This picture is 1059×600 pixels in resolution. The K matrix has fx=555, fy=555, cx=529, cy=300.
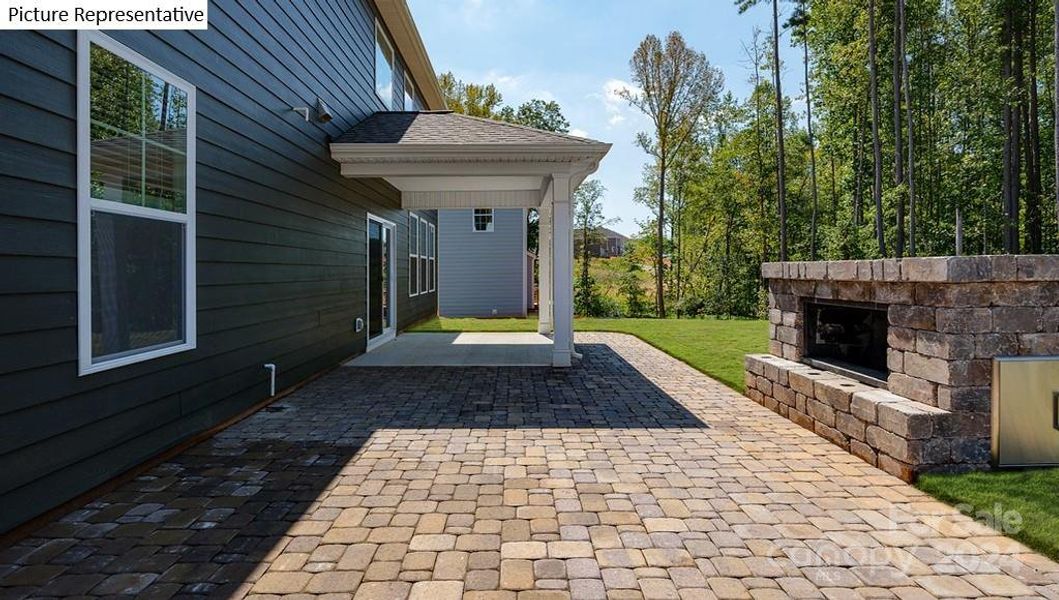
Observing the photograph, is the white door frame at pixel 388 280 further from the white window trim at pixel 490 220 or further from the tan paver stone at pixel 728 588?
the white window trim at pixel 490 220

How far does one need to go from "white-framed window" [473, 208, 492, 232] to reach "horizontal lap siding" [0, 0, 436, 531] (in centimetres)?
932

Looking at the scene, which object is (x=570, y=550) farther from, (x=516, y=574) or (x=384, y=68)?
(x=384, y=68)

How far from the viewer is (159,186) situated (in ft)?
11.8

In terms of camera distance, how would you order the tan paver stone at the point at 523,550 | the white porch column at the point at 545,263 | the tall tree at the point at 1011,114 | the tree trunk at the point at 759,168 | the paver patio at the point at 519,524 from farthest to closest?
the tree trunk at the point at 759,168
the tall tree at the point at 1011,114
the white porch column at the point at 545,263
the tan paver stone at the point at 523,550
the paver patio at the point at 519,524

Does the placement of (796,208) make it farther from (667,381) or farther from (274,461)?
(274,461)

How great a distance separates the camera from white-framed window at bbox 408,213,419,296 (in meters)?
12.2

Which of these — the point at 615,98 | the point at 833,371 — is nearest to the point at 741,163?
the point at 615,98

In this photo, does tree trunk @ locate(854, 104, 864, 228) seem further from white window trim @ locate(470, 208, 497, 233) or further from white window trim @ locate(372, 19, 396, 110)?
white window trim @ locate(372, 19, 396, 110)

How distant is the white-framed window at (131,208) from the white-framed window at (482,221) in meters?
14.0

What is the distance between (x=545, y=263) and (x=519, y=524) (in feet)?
27.0

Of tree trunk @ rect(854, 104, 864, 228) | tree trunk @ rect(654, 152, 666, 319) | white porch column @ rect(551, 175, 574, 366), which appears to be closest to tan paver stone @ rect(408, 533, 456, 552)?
A: white porch column @ rect(551, 175, 574, 366)

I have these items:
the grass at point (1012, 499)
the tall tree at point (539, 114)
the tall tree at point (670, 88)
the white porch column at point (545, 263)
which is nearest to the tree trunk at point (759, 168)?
the tall tree at point (670, 88)

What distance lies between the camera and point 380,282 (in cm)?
950

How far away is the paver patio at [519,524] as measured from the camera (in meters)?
2.14
